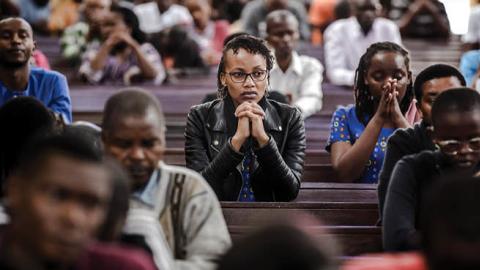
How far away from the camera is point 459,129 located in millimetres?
3410

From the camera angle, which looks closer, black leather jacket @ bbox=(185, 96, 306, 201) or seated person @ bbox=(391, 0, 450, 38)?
black leather jacket @ bbox=(185, 96, 306, 201)

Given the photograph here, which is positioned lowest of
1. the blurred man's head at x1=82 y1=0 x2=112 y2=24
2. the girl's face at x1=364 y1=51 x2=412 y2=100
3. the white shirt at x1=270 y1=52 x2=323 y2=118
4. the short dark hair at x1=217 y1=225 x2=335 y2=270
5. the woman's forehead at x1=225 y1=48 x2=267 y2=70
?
the white shirt at x1=270 y1=52 x2=323 y2=118

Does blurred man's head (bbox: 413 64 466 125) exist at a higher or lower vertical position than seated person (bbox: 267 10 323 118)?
higher

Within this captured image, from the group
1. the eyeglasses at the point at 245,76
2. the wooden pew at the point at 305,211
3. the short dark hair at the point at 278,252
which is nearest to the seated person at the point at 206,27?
the eyeglasses at the point at 245,76

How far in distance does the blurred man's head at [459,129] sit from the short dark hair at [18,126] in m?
1.12

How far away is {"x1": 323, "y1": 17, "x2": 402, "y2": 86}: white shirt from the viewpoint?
7848 millimetres

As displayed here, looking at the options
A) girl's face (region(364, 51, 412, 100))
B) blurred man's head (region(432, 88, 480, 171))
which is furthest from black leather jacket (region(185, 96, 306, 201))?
blurred man's head (region(432, 88, 480, 171))

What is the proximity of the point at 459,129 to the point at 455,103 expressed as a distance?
0.08 metres

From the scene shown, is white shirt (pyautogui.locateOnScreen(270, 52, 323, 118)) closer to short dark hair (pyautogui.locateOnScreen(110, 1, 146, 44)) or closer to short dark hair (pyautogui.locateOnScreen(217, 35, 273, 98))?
short dark hair (pyautogui.locateOnScreen(110, 1, 146, 44))

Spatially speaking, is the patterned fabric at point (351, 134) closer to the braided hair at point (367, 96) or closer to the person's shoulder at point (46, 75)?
the braided hair at point (367, 96)

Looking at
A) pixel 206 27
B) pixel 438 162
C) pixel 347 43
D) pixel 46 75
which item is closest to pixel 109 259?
pixel 438 162

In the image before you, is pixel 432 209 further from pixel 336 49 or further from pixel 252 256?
pixel 336 49

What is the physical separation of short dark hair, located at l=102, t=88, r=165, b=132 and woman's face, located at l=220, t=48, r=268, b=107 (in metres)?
1.08

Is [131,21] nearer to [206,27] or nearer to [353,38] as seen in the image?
[353,38]
